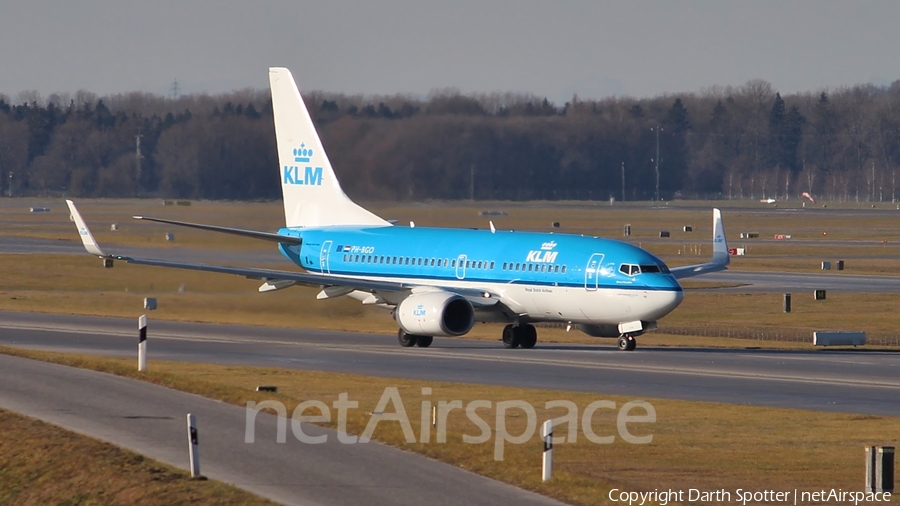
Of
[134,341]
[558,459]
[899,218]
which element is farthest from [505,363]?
[899,218]

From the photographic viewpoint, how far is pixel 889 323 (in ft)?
183

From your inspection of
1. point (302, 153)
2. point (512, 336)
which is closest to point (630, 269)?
point (512, 336)

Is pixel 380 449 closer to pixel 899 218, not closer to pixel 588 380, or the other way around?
pixel 588 380

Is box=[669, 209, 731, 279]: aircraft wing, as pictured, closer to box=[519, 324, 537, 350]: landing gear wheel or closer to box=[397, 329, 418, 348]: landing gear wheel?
box=[519, 324, 537, 350]: landing gear wheel

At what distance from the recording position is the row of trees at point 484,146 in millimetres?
65375

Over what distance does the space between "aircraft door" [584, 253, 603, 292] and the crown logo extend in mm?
14404

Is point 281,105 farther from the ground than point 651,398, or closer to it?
farther from the ground

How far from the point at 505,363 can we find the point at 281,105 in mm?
17792

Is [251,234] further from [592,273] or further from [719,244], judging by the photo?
[719,244]

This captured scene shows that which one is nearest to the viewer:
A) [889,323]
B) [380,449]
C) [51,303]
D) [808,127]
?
[380,449]

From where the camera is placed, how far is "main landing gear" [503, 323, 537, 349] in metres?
43.8

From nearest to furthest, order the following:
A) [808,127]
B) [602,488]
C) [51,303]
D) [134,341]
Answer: [602,488], [134,341], [51,303], [808,127]

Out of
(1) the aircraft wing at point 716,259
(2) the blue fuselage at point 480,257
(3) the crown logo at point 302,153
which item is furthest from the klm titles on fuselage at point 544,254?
(3) the crown logo at point 302,153

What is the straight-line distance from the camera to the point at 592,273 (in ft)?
135
